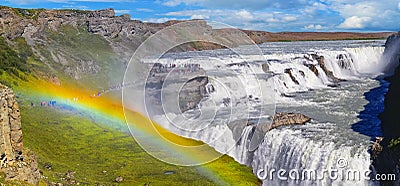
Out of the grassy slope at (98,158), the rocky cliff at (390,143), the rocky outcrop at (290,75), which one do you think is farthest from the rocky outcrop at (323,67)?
the grassy slope at (98,158)

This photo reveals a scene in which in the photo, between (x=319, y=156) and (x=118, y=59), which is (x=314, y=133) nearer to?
(x=319, y=156)

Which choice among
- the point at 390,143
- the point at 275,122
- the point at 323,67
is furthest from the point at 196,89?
the point at 323,67

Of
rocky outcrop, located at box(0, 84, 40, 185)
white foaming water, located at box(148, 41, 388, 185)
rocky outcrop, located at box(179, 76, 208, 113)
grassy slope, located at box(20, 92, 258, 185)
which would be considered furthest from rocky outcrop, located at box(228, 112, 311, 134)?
rocky outcrop, located at box(0, 84, 40, 185)

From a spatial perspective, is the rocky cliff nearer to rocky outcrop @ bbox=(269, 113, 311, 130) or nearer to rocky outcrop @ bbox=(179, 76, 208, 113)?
rocky outcrop @ bbox=(269, 113, 311, 130)

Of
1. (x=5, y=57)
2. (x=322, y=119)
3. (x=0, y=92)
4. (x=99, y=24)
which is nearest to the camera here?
(x=0, y=92)

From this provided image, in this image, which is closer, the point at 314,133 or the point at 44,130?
the point at 314,133

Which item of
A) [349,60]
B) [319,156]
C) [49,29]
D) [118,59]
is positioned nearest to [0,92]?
[319,156]

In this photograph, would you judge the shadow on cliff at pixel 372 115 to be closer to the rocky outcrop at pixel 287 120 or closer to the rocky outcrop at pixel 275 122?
the rocky outcrop at pixel 287 120

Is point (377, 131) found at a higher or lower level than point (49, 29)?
lower
